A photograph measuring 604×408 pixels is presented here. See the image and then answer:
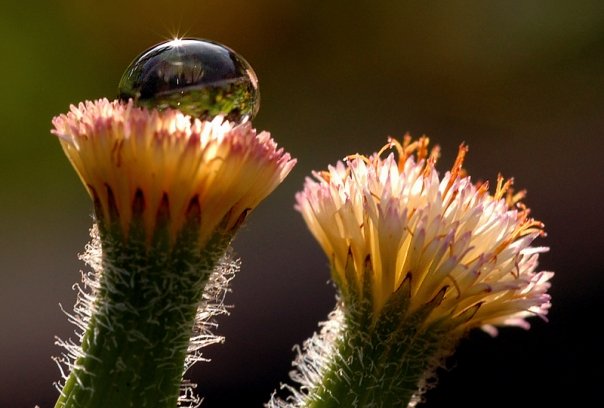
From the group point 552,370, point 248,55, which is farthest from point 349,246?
point 248,55

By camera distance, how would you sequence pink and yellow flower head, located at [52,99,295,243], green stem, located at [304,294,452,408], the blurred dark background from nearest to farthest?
pink and yellow flower head, located at [52,99,295,243]
green stem, located at [304,294,452,408]
the blurred dark background

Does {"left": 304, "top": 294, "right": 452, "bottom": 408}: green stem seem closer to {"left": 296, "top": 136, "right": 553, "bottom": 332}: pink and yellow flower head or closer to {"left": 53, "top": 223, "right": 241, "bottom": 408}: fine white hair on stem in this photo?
{"left": 296, "top": 136, "right": 553, "bottom": 332}: pink and yellow flower head

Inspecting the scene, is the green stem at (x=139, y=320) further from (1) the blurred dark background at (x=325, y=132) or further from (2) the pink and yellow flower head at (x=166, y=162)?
(1) the blurred dark background at (x=325, y=132)

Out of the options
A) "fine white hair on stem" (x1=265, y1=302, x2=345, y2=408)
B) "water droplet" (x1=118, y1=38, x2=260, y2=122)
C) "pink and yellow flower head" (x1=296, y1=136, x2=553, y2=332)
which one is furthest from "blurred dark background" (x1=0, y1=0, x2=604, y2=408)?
"water droplet" (x1=118, y1=38, x2=260, y2=122)

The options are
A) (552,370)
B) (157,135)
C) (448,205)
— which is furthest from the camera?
(552,370)

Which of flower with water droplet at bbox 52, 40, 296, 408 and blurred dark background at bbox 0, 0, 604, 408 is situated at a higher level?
blurred dark background at bbox 0, 0, 604, 408

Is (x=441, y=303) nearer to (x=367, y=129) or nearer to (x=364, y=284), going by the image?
(x=364, y=284)
